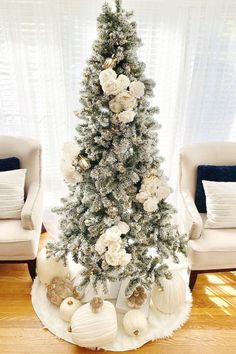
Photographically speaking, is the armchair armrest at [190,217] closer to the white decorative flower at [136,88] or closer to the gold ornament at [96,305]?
the gold ornament at [96,305]

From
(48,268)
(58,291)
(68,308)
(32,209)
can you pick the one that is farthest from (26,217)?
(68,308)

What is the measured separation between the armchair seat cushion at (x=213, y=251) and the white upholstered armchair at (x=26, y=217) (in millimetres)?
1102

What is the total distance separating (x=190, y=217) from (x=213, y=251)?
27 cm

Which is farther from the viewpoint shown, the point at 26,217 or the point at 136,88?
the point at 26,217

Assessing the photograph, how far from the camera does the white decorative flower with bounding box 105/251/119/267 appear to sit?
1743 mm

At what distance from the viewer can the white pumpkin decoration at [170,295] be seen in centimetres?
202

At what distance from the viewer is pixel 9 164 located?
236cm

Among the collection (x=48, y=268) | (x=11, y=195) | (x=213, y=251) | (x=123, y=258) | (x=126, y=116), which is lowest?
(x=48, y=268)

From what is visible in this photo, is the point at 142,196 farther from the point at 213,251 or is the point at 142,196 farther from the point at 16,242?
the point at 16,242

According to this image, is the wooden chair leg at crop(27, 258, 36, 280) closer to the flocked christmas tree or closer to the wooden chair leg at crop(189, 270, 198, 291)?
the flocked christmas tree

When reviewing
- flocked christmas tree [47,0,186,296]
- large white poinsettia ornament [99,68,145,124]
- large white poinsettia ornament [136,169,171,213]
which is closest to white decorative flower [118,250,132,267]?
flocked christmas tree [47,0,186,296]

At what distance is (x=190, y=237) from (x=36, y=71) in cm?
166

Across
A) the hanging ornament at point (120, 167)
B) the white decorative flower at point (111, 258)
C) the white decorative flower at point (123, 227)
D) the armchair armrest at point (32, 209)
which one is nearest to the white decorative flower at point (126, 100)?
the hanging ornament at point (120, 167)

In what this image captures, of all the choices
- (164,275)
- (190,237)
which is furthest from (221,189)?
(164,275)
